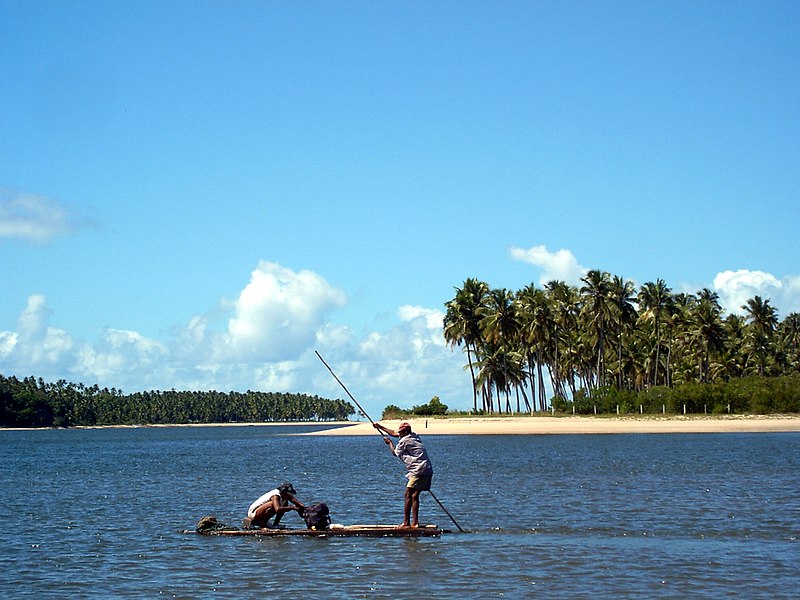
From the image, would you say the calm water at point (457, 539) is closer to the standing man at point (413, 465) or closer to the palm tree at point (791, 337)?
the standing man at point (413, 465)

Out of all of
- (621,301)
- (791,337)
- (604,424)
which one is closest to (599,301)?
(621,301)

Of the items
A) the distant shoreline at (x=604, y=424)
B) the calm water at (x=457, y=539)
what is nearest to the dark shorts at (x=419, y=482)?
the calm water at (x=457, y=539)

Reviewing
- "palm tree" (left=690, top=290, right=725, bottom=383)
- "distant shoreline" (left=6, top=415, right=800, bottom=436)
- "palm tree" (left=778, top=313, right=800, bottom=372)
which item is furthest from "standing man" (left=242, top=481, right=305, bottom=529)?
"palm tree" (left=778, top=313, right=800, bottom=372)

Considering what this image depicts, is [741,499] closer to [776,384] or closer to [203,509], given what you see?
[203,509]

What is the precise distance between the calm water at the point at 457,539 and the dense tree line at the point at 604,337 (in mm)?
53100

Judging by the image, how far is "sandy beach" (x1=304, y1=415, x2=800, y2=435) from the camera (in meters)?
69.2

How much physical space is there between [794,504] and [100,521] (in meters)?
17.6

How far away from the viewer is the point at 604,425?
244 feet

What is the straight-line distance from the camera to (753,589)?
45.5 ft

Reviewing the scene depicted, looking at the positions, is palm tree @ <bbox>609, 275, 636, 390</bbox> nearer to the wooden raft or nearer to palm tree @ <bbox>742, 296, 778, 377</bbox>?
palm tree @ <bbox>742, 296, 778, 377</bbox>

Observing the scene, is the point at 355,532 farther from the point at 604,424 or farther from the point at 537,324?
the point at 537,324

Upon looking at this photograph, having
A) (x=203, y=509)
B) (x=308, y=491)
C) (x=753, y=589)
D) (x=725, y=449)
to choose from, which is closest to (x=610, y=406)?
(x=725, y=449)

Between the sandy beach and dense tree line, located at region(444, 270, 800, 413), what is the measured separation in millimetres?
5790

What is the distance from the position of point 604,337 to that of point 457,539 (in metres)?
83.9
